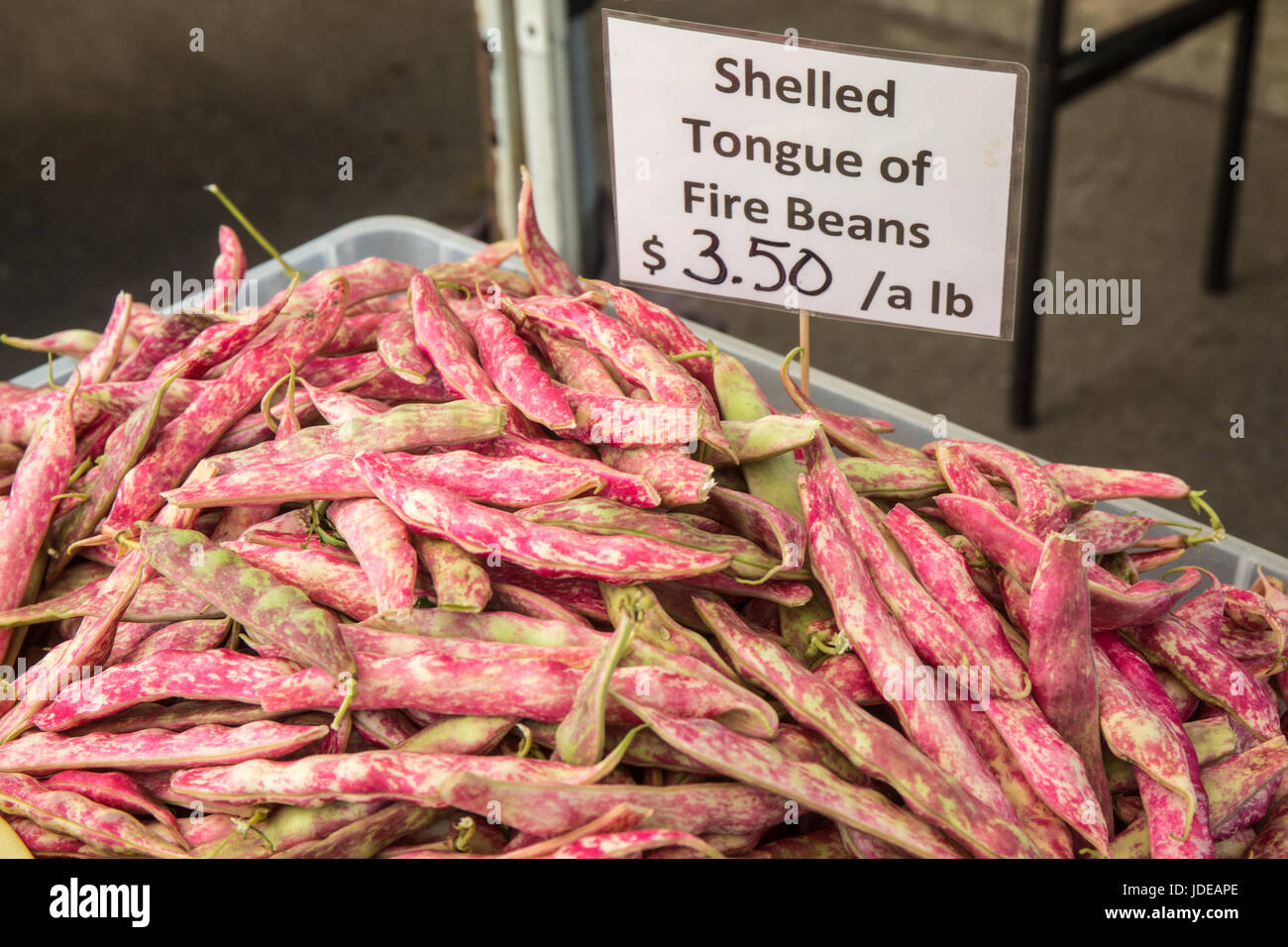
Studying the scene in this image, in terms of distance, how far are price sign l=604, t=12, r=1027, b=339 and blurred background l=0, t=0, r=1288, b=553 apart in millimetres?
976

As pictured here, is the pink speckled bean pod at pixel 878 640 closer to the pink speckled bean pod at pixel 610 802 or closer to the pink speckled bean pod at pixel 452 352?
the pink speckled bean pod at pixel 610 802

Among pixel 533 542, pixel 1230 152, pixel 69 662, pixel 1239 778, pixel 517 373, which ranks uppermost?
pixel 1230 152

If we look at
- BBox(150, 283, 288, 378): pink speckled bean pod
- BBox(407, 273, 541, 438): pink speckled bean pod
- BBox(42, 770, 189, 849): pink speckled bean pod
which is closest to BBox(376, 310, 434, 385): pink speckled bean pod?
BBox(407, 273, 541, 438): pink speckled bean pod

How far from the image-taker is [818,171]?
3.86ft

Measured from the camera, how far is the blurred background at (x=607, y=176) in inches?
119

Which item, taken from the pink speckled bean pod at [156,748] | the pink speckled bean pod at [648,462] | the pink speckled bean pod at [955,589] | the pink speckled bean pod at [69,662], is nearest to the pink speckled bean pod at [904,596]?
the pink speckled bean pod at [955,589]

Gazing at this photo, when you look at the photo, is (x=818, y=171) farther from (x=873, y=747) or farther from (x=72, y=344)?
(x=72, y=344)

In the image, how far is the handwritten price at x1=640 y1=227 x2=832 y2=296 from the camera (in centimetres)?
123

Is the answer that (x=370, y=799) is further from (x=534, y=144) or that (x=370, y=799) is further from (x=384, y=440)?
(x=534, y=144)

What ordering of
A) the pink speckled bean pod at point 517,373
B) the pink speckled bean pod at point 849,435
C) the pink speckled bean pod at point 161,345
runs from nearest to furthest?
the pink speckled bean pod at point 517,373
the pink speckled bean pod at point 849,435
the pink speckled bean pod at point 161,345

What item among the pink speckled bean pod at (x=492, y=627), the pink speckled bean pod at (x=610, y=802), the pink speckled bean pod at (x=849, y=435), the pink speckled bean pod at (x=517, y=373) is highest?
the pink speckled bean pod at (x=517, y=373)

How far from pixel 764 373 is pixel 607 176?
2498 mm

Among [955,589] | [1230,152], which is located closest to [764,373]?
[955,589]

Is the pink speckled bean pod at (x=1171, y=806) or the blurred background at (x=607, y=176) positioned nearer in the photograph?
the pink speckled bean pod at (x=1171, y=806)
